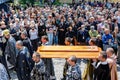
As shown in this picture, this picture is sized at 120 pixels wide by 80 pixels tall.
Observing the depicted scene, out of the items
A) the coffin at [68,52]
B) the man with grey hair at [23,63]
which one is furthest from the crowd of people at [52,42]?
the coffin at [68,52]

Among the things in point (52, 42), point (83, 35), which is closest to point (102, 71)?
point (83, 35)

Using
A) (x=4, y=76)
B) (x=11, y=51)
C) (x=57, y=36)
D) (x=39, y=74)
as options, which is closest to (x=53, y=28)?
(x=57, y=36)

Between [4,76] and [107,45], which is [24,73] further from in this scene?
[107,45]

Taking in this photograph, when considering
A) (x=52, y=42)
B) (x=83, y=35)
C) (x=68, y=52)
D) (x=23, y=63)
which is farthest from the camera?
(x=52, y=42)

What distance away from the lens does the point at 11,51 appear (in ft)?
44.1

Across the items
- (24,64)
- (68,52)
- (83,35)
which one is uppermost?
(68,52)

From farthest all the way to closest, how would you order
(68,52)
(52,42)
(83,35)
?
(52,42)
(83,35)
(68,52)

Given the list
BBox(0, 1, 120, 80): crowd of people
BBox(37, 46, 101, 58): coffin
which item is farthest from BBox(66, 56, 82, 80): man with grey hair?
BBox(37, 46, 101, 58): coffin

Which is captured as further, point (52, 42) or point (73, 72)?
point (52, 42)

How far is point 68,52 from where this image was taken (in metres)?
10.8

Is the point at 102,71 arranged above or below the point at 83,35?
above

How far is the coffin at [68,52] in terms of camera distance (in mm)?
10534

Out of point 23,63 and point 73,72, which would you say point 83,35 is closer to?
point 23,63

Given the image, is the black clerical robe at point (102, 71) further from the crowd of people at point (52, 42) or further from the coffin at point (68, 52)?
the coffin at point (68, 52)
